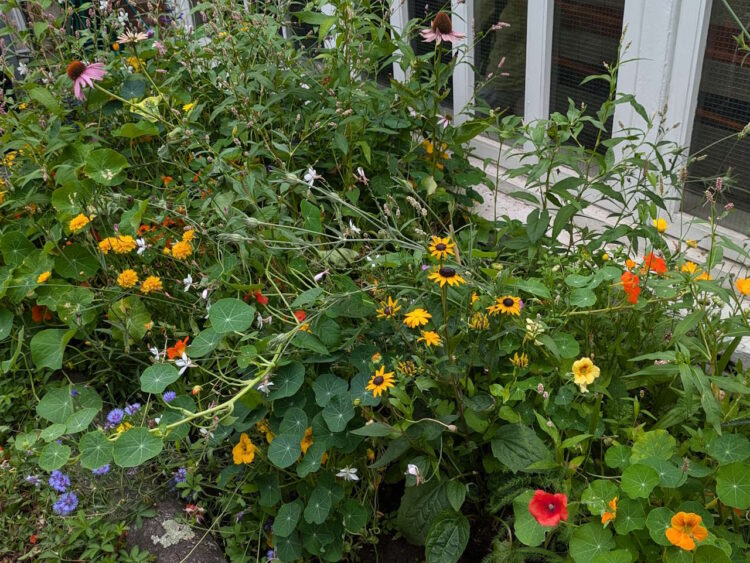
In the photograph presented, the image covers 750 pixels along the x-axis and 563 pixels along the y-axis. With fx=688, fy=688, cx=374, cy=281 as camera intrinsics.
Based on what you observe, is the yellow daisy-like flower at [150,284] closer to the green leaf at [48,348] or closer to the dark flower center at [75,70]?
the green leaf at [48,348]

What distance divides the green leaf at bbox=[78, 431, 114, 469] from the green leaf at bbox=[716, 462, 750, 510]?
1.25 metres

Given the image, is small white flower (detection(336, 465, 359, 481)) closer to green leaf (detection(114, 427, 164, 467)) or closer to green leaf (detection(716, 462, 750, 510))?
green leaf (detection(114, 427, 164, 467))

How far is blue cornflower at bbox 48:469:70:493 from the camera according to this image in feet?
5.81

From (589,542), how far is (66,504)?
1294mm

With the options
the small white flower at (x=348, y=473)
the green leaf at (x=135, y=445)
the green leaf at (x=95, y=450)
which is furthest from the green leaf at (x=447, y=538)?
the green leaf at (x=95, y=450)

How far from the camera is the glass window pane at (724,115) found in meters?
1.94

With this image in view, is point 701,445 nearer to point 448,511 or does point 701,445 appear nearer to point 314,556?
point 448,511

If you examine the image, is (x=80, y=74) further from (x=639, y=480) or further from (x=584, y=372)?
(x=639, y=480)

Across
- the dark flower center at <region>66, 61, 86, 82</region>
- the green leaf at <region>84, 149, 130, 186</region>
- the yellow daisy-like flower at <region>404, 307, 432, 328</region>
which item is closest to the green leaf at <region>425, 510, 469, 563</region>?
the yellow daisy-like flower at <region>404, 307, 432, 328</region>

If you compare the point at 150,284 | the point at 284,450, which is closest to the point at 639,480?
the point at 284,450

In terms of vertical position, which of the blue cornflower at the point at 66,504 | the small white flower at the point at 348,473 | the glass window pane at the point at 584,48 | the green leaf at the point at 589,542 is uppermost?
the glass window pane at the point at 584,48

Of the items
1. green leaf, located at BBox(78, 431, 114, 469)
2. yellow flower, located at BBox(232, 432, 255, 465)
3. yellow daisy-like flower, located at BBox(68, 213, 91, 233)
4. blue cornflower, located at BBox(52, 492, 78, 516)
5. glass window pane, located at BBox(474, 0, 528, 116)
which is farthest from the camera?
glass window pane, located at BBox(474, 0, 528, 116)

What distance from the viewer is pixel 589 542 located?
1.30m

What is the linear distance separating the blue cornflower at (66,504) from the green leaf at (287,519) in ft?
1.87
